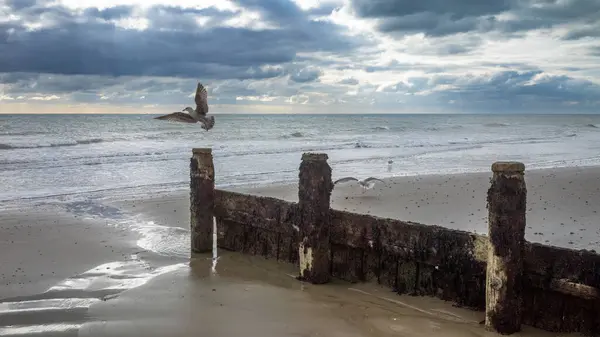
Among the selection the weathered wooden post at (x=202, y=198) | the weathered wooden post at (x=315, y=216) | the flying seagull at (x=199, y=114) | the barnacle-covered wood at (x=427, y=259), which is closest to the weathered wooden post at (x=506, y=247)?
the barnacle-covered wood at (x=427, y=259)

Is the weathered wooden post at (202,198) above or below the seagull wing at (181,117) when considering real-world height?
below

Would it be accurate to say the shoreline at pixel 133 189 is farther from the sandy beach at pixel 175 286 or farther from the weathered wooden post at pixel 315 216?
the weathered wooden post at pixel 315 216

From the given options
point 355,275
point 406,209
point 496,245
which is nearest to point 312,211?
point 355,275

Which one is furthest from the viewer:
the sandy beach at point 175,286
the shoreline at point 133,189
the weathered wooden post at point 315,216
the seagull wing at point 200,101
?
the shoreline at point 133,189

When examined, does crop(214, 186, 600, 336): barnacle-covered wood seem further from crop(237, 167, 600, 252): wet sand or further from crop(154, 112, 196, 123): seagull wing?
crop(237, 167, 600, 252): wet sand

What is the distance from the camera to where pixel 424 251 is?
20.2ft

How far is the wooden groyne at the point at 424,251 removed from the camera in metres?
5.25

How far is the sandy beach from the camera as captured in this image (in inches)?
231

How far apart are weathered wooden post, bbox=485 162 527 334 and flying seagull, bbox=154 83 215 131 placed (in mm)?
5025

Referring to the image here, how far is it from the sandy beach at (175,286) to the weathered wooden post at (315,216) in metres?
0.29

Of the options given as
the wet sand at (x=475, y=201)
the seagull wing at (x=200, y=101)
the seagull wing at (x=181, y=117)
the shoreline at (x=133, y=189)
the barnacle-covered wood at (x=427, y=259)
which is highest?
the seagull wing at (x=200, y=101)

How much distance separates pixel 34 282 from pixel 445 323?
5.59m

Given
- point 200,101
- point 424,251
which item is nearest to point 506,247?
point 424,251

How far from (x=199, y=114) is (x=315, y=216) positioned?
3293mm
